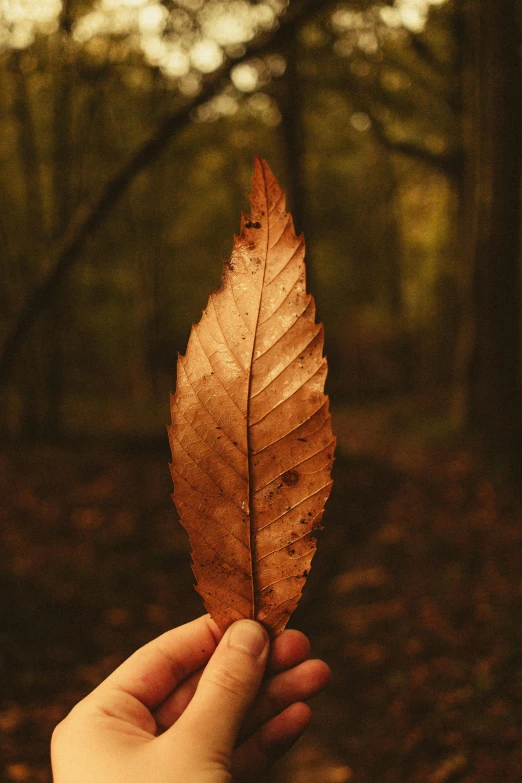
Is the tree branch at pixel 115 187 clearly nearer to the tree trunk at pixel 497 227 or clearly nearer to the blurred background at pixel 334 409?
the blurred background at pixel 334 409

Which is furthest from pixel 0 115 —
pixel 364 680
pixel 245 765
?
pixel 245 765

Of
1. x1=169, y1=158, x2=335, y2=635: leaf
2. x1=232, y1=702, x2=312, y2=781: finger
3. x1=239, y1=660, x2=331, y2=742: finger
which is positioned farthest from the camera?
x1=232, y1=702, x2=312, y2=781: finger

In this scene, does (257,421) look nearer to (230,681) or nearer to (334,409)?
(230,681)

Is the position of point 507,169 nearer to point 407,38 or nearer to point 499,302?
point 499,302

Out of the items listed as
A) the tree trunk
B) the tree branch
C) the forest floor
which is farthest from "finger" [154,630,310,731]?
the tree trunk

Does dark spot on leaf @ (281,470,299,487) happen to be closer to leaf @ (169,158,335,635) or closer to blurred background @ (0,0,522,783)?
leaf @ (169,158,335,635)

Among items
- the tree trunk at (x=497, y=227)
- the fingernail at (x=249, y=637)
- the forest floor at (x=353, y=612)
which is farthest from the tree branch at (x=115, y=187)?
the tree trunk at (x=497, y=227)

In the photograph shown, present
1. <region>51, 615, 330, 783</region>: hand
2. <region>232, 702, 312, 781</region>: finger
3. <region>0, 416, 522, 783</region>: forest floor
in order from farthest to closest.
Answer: <region>0, 416, 522, 783</region>: forest floor < <region>232, 702, 312, 781</region>: finger < <region>51, 615, 330, 783</region>: hand
